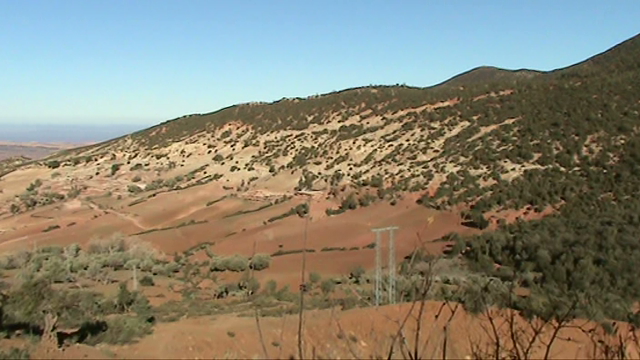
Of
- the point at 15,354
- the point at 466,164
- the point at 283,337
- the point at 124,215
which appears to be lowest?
the point at 124,215

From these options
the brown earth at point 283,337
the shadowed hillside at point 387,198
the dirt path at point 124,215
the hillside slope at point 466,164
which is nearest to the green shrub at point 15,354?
the brown earth at point 283,337

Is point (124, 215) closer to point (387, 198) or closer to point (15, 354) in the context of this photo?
point (387, 198)

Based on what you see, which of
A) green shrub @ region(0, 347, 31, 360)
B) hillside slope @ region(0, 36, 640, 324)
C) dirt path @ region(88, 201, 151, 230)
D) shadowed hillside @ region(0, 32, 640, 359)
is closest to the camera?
green shrub @ region(0, 347, 31, 360)

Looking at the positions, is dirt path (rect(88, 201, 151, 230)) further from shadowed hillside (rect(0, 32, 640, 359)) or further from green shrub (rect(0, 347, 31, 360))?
green shrub (rect(0, 347, 31, 360))

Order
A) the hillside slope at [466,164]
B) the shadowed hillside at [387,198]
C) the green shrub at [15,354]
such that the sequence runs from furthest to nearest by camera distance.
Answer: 1. the hillside slope at [466,164]
2. the shadowed hillside at [387,198]
3. the green shrub at [15,354]

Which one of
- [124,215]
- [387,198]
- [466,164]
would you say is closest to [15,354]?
[387,198]

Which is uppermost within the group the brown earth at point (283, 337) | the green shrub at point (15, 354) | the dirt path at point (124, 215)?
the green shrub at point (15, 354)

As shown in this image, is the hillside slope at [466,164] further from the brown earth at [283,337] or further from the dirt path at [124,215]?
the brown earth at [283,337]

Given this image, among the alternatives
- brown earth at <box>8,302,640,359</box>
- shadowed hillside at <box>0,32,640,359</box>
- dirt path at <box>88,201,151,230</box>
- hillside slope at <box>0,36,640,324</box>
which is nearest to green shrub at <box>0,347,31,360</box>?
brown earth at <box>8,302,640,359</box>

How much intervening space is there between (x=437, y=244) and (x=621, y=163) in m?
11.4

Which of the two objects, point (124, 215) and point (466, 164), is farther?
point (124, 215)

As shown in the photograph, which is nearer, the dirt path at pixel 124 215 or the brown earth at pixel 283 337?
the brown earth at pixel 283 337

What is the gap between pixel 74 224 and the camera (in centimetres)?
3778

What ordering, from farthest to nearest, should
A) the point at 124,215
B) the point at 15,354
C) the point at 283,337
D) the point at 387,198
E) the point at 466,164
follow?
1. the point at 124,215
2. the point at 466,164
3. the point at 387,198
4. the point at 283,337
5. the point at 15,354
